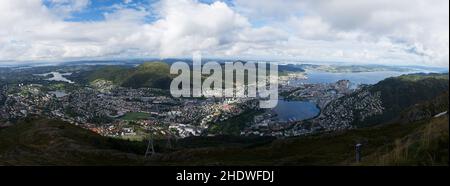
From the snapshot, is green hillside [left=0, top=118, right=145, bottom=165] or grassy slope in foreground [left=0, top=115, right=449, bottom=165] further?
green hillside [left=0, top=118, right=145, bottom=165]

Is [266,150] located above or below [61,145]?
above

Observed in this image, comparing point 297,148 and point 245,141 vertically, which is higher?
point 297,148

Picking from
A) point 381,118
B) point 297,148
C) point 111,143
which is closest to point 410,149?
point 297,148

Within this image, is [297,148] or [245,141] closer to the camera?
[297,148]

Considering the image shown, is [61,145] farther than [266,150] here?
Yes

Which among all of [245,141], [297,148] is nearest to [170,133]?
[245,141]

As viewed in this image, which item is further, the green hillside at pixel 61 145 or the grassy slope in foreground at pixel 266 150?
the green hillside at pixel 61 145
